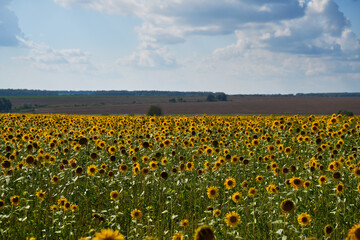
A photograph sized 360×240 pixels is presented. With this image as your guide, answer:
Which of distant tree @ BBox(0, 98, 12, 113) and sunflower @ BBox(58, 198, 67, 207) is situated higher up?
sunflower @ BBox(58, 198, 67, 207)

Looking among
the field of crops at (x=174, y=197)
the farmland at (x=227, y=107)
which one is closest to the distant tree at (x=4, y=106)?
the farmland at (x=227, y=107)

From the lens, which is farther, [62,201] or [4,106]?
[4,106]

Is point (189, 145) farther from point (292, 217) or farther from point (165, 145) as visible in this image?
point (292, 217)

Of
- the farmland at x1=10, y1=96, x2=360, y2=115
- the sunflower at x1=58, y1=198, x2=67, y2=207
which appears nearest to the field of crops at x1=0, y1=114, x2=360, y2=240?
the sunflower at x1=58, y1=198, x2=67, y2=207

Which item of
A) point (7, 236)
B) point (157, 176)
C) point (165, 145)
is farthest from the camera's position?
point (165, 145)

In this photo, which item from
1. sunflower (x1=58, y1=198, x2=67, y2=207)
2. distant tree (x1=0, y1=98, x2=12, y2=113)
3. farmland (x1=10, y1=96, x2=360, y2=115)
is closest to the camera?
sunflower (x1=58, y1=198, x2=67, y2=207)

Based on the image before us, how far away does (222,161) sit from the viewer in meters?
7.45

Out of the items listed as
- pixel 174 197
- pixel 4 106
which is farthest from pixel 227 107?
pixel 174 197

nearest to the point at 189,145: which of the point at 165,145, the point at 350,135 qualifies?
the point at 165,145

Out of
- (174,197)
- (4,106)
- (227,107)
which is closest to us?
(174,197)

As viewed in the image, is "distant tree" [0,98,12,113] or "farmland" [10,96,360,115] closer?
"farmland" [10,96,360,115]

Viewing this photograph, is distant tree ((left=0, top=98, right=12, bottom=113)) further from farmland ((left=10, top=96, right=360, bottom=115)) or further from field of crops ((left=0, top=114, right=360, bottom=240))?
field of crops ((left=0, top=114, right=360, bottom=240))

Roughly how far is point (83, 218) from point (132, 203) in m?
1.09

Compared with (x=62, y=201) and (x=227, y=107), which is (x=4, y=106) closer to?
(x=227, y=107)
